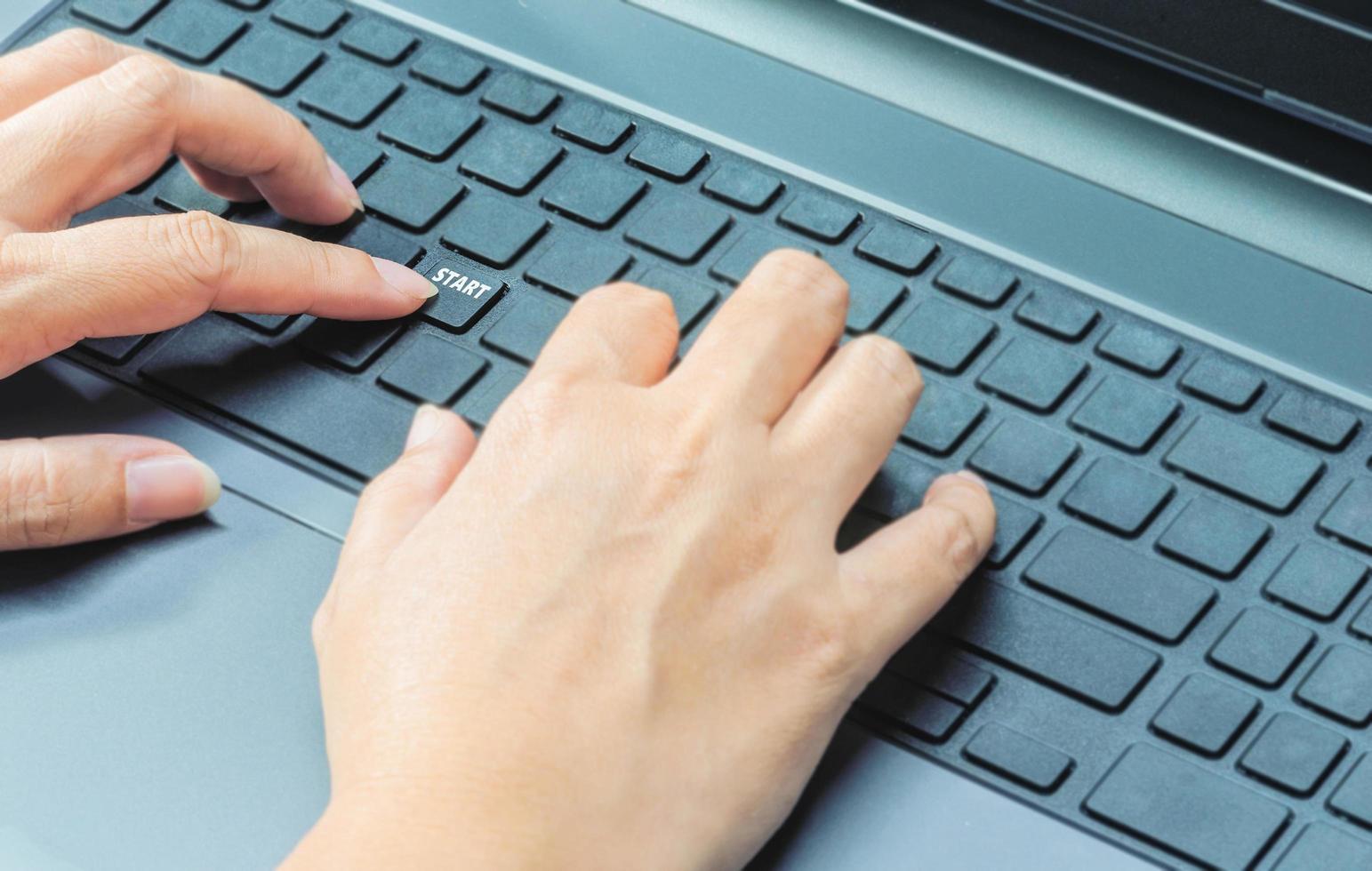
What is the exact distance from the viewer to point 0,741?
23.3 inches

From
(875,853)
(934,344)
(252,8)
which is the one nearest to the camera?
(875,853)

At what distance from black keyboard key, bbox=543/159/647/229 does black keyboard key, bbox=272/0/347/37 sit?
0.17 metres

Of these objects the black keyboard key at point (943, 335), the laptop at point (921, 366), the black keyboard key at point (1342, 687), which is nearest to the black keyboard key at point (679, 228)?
the laptop at point (921, 366)

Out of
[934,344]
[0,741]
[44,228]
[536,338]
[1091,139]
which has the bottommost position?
[0,741]

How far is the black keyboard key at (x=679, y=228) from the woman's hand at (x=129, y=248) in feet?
0.36

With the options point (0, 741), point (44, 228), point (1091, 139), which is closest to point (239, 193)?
point (44, 228)

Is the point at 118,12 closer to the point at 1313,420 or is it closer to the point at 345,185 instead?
the point at 345,185

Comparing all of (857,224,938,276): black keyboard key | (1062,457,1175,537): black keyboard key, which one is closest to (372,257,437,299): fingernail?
(857,224,938,276): black keyboard key

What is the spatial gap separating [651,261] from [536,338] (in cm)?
7

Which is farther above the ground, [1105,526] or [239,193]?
[1105,526]

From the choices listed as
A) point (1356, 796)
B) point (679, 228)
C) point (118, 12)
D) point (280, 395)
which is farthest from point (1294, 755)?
point (118, 12)

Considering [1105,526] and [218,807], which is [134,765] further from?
[1105,526]

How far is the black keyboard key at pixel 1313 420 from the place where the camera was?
63cm

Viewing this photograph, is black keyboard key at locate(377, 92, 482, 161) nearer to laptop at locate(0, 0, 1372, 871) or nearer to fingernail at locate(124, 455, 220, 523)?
laptop at locate(0, 0, 1372, 871)
